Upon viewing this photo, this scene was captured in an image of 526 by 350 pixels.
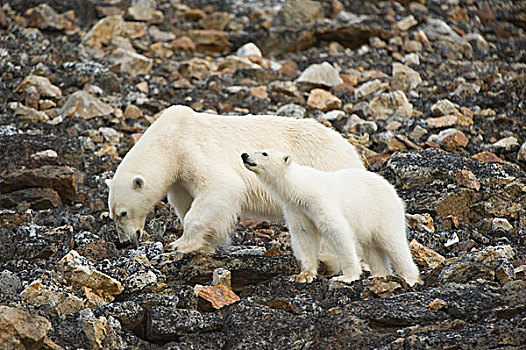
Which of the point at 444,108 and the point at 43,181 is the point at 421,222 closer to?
the point at 444,108

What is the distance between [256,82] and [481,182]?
6.88 meters

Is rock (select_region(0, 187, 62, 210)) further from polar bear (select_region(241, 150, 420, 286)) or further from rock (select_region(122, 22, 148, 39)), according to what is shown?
rock (select_region(122, 22, 148, 39))

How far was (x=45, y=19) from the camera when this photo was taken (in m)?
16.7

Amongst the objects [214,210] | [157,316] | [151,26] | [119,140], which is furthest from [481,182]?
[151,26]

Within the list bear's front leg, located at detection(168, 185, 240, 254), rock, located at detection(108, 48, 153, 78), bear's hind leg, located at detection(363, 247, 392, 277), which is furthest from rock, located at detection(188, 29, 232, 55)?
bear's hind leg, located at detection(363, 247, 392, 277)

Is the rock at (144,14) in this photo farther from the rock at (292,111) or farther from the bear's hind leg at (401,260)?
the bear's hind leg at (401,260)

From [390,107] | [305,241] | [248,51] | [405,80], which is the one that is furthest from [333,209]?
[248,51]

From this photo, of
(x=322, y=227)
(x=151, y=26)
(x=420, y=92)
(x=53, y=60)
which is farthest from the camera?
(x=151, y=26)

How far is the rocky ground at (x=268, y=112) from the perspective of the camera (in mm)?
5078

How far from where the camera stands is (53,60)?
15.3 meters

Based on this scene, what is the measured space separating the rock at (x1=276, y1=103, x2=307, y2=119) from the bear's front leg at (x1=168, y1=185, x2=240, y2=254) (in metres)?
5.85

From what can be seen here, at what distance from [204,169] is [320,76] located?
760 centimetres

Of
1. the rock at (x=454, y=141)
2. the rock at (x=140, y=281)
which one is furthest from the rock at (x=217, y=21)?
the rock at (x=140, y=281)

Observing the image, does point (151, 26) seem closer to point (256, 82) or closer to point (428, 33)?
point (256, 82)
